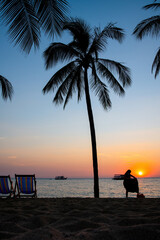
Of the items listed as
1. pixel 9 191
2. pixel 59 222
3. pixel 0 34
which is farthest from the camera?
pixel 9 191

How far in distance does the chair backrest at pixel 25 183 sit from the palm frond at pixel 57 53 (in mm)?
5420

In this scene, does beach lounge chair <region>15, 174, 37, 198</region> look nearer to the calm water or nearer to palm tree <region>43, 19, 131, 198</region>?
palm tree <region>43, 19, 131, 198</region>

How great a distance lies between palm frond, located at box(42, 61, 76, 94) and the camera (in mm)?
9703

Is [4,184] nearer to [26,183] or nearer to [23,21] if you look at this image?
[26,183]

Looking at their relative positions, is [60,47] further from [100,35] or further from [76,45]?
[100,35]

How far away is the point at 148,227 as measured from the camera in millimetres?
2223

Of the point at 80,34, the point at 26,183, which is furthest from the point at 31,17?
the point at 80,34

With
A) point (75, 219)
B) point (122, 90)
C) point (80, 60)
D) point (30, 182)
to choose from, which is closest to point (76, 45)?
point (80, 60)

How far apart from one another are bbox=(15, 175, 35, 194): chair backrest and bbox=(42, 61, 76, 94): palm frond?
4.51 m

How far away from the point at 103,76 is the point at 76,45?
198 cm

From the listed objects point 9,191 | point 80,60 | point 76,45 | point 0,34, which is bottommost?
point 9,191

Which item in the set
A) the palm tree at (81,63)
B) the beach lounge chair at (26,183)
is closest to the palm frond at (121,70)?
the palm tree at (81,63)

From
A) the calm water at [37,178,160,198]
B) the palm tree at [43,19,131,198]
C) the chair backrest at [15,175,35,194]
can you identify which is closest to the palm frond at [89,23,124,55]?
the palm tree at [43,19,131,198]

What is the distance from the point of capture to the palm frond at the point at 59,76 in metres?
9.70
